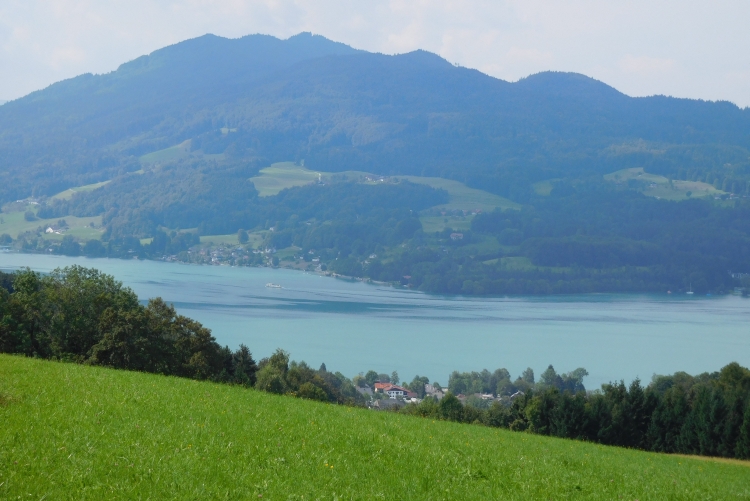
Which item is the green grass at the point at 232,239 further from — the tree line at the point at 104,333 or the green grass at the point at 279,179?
the tree line at the point at 104,333

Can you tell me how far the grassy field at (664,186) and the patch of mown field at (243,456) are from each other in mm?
164852

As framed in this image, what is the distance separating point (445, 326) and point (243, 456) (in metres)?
68.5

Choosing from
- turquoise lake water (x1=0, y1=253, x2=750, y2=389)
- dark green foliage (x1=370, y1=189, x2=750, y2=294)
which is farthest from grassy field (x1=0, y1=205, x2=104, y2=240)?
dark green foliage (x1=370, y1=189, x2=750, y2=294)

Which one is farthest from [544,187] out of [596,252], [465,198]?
[596,252]

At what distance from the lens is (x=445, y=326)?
243 feet

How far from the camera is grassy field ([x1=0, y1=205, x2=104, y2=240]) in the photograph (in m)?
126

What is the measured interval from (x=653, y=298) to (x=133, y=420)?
11089 centimetres

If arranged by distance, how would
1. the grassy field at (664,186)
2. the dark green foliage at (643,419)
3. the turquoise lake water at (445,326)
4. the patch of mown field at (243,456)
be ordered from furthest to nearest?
the grassy field at (664,186) → the turquoise lake water at (445,326) → the dark green foliage at (643,419) → the patch of mown field at (243,456)

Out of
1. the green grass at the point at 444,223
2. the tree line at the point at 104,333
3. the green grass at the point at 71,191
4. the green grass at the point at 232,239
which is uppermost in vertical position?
the green grass at the point at 71,191

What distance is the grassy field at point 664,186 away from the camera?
6457 inches

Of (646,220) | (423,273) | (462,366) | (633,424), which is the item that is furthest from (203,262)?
(633,424)

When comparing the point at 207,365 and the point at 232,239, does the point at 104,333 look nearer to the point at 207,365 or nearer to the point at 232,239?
the point at 207,365

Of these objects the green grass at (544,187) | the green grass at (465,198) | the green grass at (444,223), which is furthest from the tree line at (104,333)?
the green grass at (544,187)

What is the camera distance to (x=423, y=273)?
4441 inches
